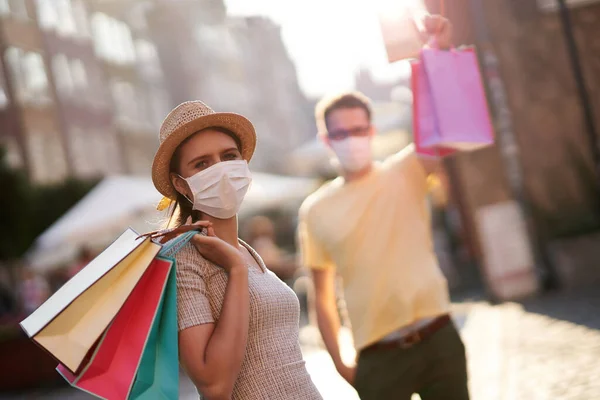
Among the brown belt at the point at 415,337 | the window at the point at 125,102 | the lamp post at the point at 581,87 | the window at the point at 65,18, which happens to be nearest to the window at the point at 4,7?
the window at the point at 65,18

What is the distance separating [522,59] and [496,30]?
0.57 m

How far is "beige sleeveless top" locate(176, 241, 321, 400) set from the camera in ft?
8.85

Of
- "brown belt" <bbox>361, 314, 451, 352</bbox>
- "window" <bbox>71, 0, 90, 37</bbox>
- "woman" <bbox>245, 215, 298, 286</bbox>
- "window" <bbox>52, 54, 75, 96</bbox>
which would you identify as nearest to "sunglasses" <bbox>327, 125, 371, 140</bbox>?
"brown belt" <bbox>361, 314, 451, 352</bbox>

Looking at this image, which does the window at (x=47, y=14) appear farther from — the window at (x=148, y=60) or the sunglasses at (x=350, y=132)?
the sunglasses at (x=350, y=132)

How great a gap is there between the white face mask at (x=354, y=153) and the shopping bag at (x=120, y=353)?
1.95 metres

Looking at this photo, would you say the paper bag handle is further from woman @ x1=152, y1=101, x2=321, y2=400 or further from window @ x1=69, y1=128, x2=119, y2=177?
window @ x1=69, y1=128, x2=119, y2=177

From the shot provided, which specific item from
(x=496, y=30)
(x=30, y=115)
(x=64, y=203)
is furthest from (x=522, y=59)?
(x=30, y=115)

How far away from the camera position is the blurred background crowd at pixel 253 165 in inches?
516

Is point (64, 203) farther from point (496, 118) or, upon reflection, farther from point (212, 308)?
point (212, 308)

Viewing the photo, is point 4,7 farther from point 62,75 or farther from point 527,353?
point 527,353

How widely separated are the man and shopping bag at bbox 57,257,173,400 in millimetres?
1674

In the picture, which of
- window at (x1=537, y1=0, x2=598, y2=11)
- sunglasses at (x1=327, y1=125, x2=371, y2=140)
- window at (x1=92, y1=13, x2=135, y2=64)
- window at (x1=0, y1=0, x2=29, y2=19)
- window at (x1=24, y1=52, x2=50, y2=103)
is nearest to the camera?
sunglasses at (x1=327, y1=125, x2=371, y2=140)

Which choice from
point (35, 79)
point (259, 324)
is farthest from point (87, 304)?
point (35, 79)

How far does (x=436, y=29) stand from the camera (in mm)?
3736
